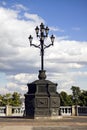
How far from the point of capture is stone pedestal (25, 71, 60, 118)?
2633 centimetres

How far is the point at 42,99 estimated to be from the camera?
2636 cm

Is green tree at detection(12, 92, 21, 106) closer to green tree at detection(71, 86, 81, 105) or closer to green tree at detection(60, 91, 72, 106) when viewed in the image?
green tree at detection(60, 91, 72, 106)

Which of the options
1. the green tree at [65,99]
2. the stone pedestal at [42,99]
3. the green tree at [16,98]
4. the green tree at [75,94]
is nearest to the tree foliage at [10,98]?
the green tree at [16,98]

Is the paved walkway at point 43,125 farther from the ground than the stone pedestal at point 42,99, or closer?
closer

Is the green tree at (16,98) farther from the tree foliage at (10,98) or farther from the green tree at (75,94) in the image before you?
the green tree at (75,94)

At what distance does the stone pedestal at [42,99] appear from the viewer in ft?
86.4

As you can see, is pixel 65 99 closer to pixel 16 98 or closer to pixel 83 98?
pixel 83 98

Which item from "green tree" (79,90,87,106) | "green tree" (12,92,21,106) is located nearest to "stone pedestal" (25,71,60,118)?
"green tree" (12,92,21,106)

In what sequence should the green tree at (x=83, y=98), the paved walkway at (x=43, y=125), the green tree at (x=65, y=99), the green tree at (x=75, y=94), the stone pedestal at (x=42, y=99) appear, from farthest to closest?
the green tree at (x=75, y=94) → the green tree at (x=83, y=98) → the green tree at (x=65, y=99) → the stone pedestal at (x=42, y=99) → the paved walkway at (x=43, y=125)

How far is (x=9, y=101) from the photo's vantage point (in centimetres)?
7350

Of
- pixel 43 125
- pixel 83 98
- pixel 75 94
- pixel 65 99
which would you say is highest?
pixel 75 94

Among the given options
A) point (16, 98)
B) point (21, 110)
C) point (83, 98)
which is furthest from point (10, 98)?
point (21, 110)

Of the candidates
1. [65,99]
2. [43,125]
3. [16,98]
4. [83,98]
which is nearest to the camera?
[43,125]

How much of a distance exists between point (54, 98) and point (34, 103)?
143 centimetres
